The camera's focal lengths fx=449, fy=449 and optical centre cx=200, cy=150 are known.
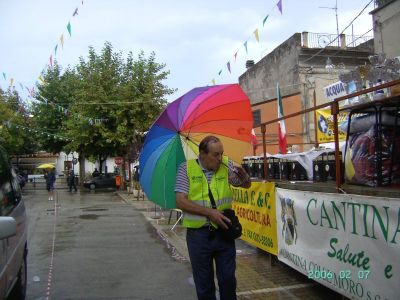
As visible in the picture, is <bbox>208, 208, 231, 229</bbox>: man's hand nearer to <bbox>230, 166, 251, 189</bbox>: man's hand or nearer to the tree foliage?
<bbox>230, 166, 251, 189</bbox>: man's hand

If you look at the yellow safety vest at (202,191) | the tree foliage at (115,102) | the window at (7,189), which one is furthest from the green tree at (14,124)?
the yellow safety vest at (202,191)

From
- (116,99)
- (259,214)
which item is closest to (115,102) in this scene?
(116,99)

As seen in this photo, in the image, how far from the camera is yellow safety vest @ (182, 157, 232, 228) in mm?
3750

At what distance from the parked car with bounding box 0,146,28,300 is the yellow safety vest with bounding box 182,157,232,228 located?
1395 millimetres

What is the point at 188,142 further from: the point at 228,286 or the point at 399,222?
the point at 399,222

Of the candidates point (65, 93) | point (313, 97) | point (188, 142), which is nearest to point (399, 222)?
point (188, 142)

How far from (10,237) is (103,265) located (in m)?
3.80

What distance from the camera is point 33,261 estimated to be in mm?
8078

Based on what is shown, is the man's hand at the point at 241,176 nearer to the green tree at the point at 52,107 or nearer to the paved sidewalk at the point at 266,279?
the paved sidewalk at the point at 266,279

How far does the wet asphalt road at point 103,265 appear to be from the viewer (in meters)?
6.03

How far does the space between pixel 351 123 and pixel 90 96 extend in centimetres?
2630

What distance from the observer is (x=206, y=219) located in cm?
370

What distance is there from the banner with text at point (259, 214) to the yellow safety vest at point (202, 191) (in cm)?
289

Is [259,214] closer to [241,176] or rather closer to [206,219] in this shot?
[241,176]
